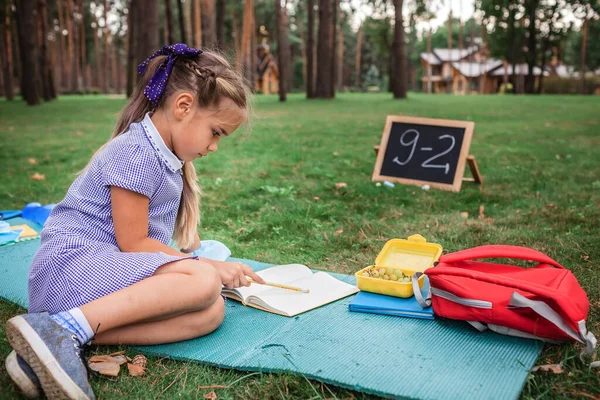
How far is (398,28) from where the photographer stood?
1869 cm

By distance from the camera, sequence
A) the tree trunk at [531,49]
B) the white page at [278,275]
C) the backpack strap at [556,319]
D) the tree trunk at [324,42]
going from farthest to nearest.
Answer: the tree trunk at [531,49] < the tree trunk at [324,42] < the white page at [278,275] < the backpack strap at [556,319]

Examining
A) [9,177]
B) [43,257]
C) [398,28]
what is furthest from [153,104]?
[398,28]

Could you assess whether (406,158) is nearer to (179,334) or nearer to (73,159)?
(179,334)

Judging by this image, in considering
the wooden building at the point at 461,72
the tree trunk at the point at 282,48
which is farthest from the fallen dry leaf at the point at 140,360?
the wooden building at the point at 461,72

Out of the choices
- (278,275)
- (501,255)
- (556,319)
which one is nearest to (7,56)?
(278,275)

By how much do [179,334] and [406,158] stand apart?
3.49 meters

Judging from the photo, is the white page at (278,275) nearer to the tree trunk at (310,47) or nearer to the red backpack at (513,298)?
the red backpack at (513,298)

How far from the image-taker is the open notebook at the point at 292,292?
2430 millimetres

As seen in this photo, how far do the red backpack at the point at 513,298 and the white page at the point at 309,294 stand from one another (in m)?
0.41

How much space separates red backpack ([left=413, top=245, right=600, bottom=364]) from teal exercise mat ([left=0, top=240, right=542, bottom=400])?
8 centimetres

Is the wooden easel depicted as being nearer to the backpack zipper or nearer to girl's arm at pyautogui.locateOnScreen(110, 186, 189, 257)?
the backpack zipper

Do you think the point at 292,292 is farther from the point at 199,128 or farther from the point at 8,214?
the point at 8,214

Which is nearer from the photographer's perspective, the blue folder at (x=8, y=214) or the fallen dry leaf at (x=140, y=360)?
the fallen dry leaf at (x=140, y=360)

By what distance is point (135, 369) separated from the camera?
1.90m
